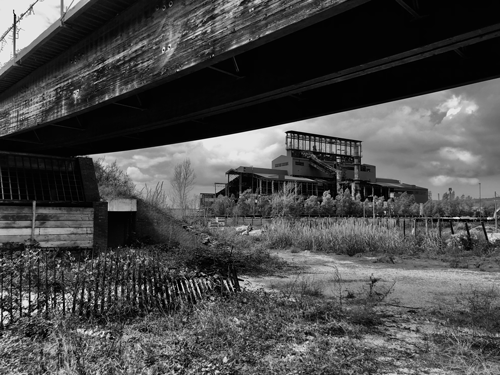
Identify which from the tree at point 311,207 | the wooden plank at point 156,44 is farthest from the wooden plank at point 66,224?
the tree at point 311,207

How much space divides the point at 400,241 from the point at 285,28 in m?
16.5

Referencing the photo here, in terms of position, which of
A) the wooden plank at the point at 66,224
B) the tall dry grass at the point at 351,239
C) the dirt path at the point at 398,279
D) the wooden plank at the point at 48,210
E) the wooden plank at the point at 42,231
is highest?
the wooden plank at the point at 48,210

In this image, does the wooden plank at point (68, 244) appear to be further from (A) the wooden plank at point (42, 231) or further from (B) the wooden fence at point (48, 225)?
(A) the wooden plank at point (42, 231)

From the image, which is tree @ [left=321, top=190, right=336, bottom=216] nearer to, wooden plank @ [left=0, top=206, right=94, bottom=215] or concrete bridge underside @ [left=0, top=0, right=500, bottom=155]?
wooden plank @ [left=0, top=206, right=94, bottom=215]

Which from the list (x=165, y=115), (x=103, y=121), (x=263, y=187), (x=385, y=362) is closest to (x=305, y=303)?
(x=385, y=362)

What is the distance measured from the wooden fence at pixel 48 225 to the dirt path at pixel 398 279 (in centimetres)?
559

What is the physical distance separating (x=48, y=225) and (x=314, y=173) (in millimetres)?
57038

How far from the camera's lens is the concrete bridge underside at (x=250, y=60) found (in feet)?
14.3

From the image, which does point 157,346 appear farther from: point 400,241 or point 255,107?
point 400,241

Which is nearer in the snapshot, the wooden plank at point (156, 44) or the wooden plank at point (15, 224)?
the wooden plank at point (156, 44)

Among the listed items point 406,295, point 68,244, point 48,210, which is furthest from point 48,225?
point 406,295

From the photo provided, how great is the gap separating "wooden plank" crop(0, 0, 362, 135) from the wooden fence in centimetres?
354

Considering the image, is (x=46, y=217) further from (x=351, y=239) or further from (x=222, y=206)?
(x=222, y=206)

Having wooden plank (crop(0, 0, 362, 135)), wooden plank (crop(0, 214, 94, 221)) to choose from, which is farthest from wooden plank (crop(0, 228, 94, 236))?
wooden plank (crop(0, 0, 362, 135))
